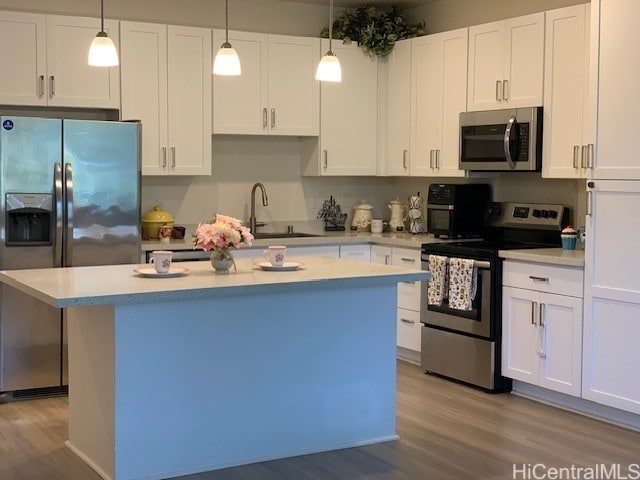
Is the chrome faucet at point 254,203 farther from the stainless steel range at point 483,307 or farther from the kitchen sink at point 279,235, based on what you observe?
the stainless steel range at point 483,307

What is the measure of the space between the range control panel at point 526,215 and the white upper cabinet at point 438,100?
362 millimetres

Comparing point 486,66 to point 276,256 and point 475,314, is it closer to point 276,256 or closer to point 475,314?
point 475,314

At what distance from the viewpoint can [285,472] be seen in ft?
13.1

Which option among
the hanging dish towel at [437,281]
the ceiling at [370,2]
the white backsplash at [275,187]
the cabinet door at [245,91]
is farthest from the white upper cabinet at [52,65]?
the hanging dish towel at [437,281]

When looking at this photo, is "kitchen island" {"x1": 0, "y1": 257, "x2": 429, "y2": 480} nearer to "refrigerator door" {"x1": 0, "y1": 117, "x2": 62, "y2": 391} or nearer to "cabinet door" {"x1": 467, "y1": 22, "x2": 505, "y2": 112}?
"refrigerator door" {"x1": 0, "y1": 117, "x2": 62, "y2": 391}

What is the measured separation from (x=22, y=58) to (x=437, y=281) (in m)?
2.88

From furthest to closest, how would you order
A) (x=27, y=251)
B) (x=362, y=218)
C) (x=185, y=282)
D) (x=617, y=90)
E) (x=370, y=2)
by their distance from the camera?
(x=362, y=218)
(x=370, y=2)
(x=27, y=251)
(x=617, y=90)
(x=185, y=282)

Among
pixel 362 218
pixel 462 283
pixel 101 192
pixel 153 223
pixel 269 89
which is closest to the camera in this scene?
pixel 101 192

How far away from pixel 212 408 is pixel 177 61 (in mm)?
2787

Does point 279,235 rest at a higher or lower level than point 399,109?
lower

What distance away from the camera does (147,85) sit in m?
5.86

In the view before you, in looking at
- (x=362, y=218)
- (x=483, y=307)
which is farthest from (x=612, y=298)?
(x=362, y=218)

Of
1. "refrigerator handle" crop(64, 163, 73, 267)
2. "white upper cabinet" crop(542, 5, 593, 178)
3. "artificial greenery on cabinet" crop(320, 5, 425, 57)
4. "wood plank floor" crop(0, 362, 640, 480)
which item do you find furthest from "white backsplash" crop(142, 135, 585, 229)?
"wood plank floor" crop(0, 362, 640, 480)

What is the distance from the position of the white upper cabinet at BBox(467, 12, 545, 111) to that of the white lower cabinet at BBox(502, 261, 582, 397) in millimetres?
1085
